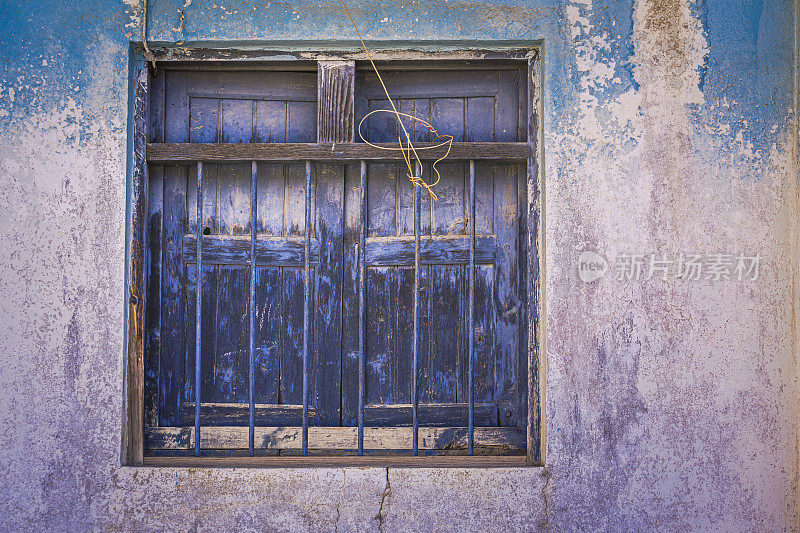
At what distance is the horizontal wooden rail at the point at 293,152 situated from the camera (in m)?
2.43

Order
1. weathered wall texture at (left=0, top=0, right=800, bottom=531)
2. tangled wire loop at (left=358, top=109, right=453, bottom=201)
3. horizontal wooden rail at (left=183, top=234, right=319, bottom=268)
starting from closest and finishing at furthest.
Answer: weathered wall texture at (left=0, top=0, right=800, bottom=531) → tangled wire loop at (left=358, top=109, right=453, bottom=201) → horizontal wooden rail at (left=183, top=234, right=319, bottom=268)

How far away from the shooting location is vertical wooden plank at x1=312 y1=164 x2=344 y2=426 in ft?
8.44

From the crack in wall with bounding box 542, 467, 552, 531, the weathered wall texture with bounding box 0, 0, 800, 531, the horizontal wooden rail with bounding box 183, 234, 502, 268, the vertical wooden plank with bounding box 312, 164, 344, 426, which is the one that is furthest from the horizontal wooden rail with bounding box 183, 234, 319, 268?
the crack in wall with bounding box 542, 467, 552, 531

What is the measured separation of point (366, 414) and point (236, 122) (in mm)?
1529

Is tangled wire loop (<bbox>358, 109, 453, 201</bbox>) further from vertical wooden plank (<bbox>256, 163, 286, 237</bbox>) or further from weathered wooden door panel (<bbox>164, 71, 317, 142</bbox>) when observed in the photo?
vertical wooden plank (<bbox>256, 163, 286, 237</bbox>)

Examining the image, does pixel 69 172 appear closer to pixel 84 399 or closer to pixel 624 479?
pixel 84 399

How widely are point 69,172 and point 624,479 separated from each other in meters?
2.77

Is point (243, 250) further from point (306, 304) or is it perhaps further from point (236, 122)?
point (236, 122)

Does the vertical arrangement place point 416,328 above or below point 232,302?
below

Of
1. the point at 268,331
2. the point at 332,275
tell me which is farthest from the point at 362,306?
the point at 268,331

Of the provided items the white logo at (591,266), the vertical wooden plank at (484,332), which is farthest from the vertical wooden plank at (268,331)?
the white logo at (591,266)

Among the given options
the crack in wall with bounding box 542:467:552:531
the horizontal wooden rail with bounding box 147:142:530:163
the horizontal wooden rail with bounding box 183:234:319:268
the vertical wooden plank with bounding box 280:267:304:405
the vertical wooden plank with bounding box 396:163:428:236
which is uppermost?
the horizontal wooden rail with bounding box 147:142:530:163

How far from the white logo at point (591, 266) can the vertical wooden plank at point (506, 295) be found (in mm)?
310

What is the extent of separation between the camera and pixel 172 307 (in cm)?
255
